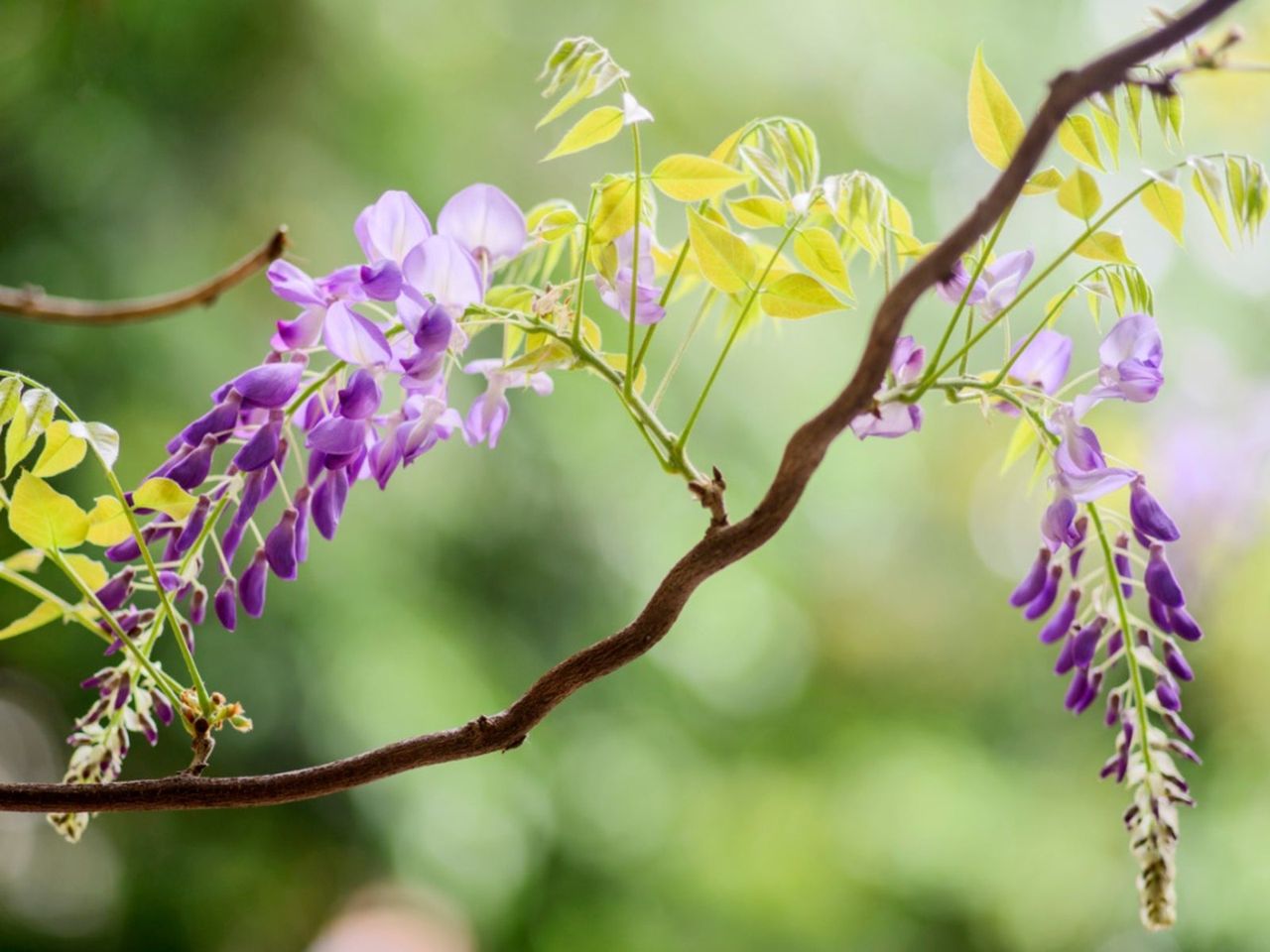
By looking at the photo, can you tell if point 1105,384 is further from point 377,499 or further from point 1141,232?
point 1141,232

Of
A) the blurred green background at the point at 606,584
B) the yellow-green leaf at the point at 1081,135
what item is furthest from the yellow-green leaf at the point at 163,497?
the blurred green background at the point at 606,584

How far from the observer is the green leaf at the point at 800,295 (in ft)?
0.92

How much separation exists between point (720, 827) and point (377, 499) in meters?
0.50

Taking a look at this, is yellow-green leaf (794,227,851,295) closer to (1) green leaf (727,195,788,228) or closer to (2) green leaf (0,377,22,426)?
(1) green leaf (727,195,788,228)

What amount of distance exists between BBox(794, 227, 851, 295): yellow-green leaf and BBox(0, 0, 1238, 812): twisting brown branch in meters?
0.08

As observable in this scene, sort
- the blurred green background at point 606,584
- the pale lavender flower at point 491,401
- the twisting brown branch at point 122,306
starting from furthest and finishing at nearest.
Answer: the blurred green background at point 606,584 < the twisting brown branch at point 122,306 < the pale lavender flower at point 491,401

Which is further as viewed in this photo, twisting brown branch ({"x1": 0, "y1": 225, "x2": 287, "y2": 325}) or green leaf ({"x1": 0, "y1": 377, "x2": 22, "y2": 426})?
twisting brown branch ({"x1": 0, "y1": 225, "x2": 287, "y2": 325})

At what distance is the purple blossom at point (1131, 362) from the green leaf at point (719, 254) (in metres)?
0.08

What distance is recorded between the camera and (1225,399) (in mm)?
1440

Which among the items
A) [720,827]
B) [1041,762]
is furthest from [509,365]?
[1041,762]

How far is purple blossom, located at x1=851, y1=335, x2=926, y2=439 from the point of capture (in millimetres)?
269

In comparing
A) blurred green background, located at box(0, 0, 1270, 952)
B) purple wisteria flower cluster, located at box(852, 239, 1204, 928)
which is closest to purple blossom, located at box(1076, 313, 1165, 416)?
purple wisteria flower cluster, located at box(852, 239, 1204, 928)

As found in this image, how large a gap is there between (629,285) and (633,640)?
10 cm

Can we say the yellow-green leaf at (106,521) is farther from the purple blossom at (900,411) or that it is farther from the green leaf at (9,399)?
the purple blossom at (900,411)
